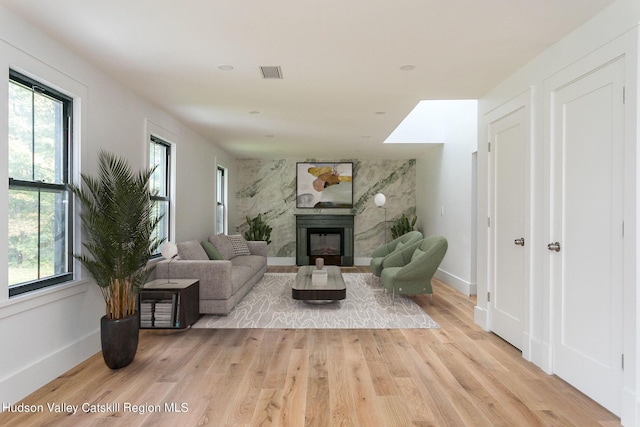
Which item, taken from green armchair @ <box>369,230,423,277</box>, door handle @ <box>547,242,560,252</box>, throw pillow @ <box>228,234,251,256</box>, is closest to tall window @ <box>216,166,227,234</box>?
throw pillow @ <box>228,234,251,256</box>

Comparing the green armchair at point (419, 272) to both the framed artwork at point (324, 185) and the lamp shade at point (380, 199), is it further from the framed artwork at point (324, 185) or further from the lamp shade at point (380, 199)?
the framed artwork at point (324, 185)

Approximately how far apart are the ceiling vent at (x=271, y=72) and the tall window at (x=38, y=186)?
5.20 feet

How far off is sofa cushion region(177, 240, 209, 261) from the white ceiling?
65.6 inches

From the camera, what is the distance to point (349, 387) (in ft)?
8.69

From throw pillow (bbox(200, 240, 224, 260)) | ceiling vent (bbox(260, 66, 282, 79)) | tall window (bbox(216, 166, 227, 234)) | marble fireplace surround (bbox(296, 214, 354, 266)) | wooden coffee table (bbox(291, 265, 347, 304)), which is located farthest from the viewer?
marble fireplace surround (bbox(296, 214, 354, 266))

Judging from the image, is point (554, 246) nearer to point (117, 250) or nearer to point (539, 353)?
point (539, 353)

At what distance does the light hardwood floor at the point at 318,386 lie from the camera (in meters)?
2.25

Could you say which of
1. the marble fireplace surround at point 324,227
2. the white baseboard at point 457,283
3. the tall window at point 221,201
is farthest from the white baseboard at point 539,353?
the tall window at point 221,201

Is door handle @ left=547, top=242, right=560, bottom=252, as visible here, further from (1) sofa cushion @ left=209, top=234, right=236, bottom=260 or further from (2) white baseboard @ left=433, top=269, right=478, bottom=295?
(1) sofa cushion @ left=209, top=234, right=236, bottom=260

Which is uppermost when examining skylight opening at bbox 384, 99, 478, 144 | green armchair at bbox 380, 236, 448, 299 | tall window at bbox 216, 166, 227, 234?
skylight opening at bbox 384, 99, 478, 144

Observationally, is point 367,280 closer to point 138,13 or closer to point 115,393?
point 115,393

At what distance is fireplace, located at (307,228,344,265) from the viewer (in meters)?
8.74

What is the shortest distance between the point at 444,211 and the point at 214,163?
4192 mm

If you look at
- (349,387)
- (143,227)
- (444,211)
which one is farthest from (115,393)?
(444,211)
